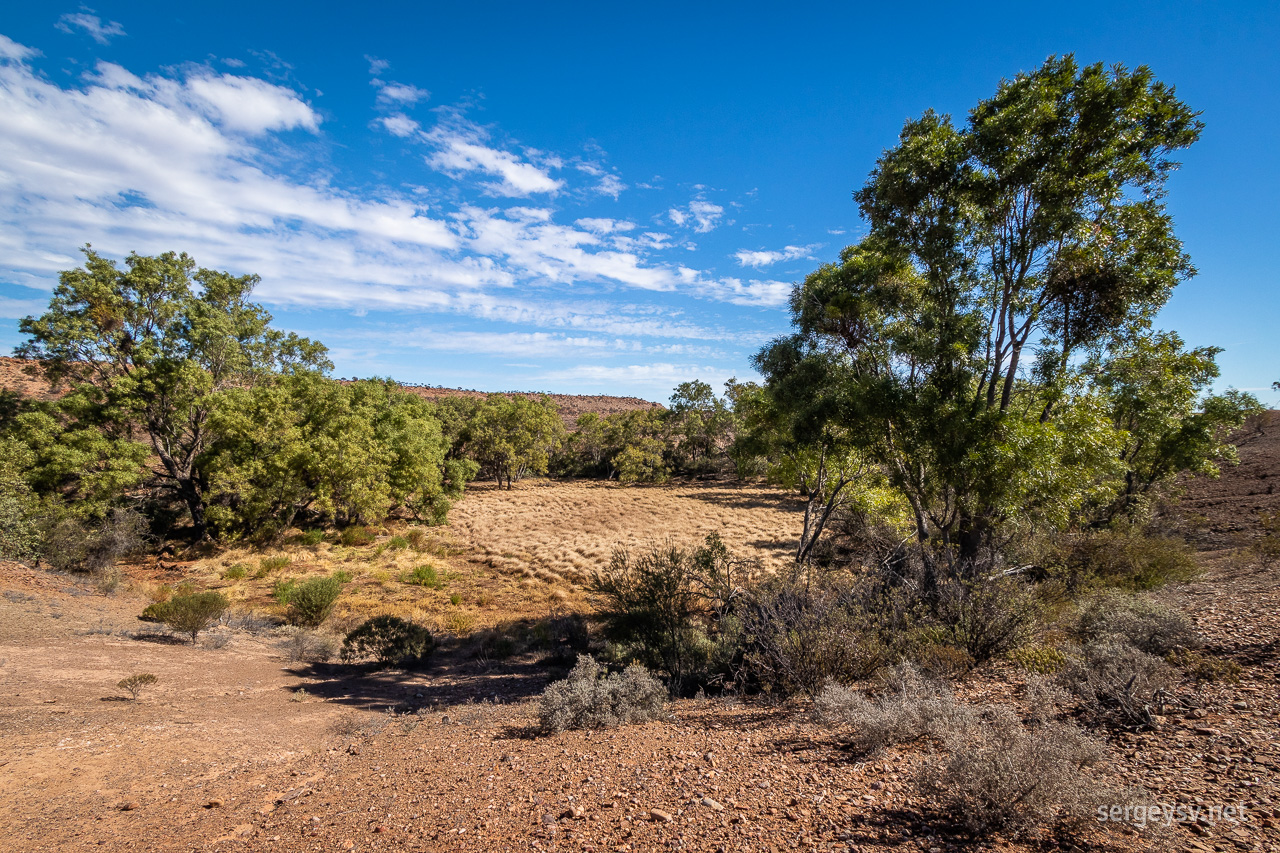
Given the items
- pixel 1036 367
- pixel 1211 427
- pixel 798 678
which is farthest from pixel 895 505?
pixel 1211 427

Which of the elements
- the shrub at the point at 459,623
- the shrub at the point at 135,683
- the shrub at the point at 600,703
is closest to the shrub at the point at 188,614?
the shrub at the point at 135,683

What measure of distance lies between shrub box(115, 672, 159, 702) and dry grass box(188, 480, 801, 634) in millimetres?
6490

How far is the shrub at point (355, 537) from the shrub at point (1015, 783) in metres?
29.2

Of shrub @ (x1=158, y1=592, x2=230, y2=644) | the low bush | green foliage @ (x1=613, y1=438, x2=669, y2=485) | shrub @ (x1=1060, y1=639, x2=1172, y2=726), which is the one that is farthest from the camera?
green foliage @ (x1=613, y1=438, x2=669, y2=485)

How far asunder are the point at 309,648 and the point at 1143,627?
1666 centimetres

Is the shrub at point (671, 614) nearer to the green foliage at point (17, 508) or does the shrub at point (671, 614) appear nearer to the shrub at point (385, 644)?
the shrub at point (385, 644)

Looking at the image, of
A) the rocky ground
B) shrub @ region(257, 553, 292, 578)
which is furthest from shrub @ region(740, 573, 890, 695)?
shrub @ region(257, 553, 292, 578)

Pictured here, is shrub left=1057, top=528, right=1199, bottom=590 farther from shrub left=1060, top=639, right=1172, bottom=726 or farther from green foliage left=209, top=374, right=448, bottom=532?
green foliage left=209, top=374, right=448, bottom=532

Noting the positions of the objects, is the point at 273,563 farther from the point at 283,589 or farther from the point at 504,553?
the point at 504,553

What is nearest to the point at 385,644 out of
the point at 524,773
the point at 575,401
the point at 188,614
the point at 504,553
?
the point at 188,614

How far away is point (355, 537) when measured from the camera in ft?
86.5

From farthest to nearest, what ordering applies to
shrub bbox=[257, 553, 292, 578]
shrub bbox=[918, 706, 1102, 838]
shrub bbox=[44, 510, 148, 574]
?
shrub bbox=[257, 553, 292, 578] → shrub bbox=[44, 510, 148, 574] → shrub bbox=[918, 706, 1102, 838]

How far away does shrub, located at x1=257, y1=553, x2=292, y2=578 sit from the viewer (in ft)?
67.2

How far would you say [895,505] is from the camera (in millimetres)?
11750
